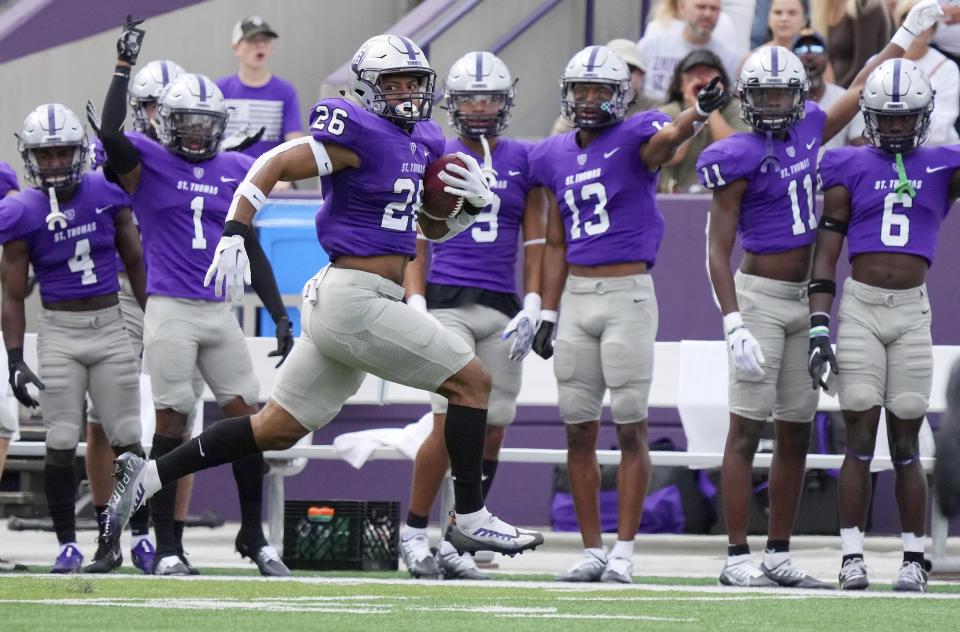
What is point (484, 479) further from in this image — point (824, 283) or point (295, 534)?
point (824, 283)

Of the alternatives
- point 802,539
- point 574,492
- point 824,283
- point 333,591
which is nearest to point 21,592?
point 333,591

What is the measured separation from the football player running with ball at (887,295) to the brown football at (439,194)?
166cm

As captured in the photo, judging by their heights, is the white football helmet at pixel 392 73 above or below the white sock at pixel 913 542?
above

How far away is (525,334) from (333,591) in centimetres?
147

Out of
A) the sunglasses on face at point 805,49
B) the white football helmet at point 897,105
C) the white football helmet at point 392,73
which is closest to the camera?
the white football helmet at point 392,73

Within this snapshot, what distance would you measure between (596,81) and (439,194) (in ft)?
4.95

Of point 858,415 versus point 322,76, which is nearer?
point 858,415

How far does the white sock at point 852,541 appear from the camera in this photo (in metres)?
7.04

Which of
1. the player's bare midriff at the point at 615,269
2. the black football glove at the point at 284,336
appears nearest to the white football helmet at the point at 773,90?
the player's bare midriff at the point at 615,269

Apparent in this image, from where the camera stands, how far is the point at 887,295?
710 centimetres

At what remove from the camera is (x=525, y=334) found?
740cm

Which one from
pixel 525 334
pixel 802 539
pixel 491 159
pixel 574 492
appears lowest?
pixel 802 539

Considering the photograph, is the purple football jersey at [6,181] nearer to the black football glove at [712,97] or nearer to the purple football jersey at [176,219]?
the purple football jersey at [176,219]

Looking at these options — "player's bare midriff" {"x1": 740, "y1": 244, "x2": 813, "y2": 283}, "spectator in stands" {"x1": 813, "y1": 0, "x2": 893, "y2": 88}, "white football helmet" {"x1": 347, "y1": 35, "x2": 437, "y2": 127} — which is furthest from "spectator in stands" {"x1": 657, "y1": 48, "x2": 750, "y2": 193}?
"white football helmet" {"x1": 347, "y1": 35, "x2": 437, "y2": 127}
